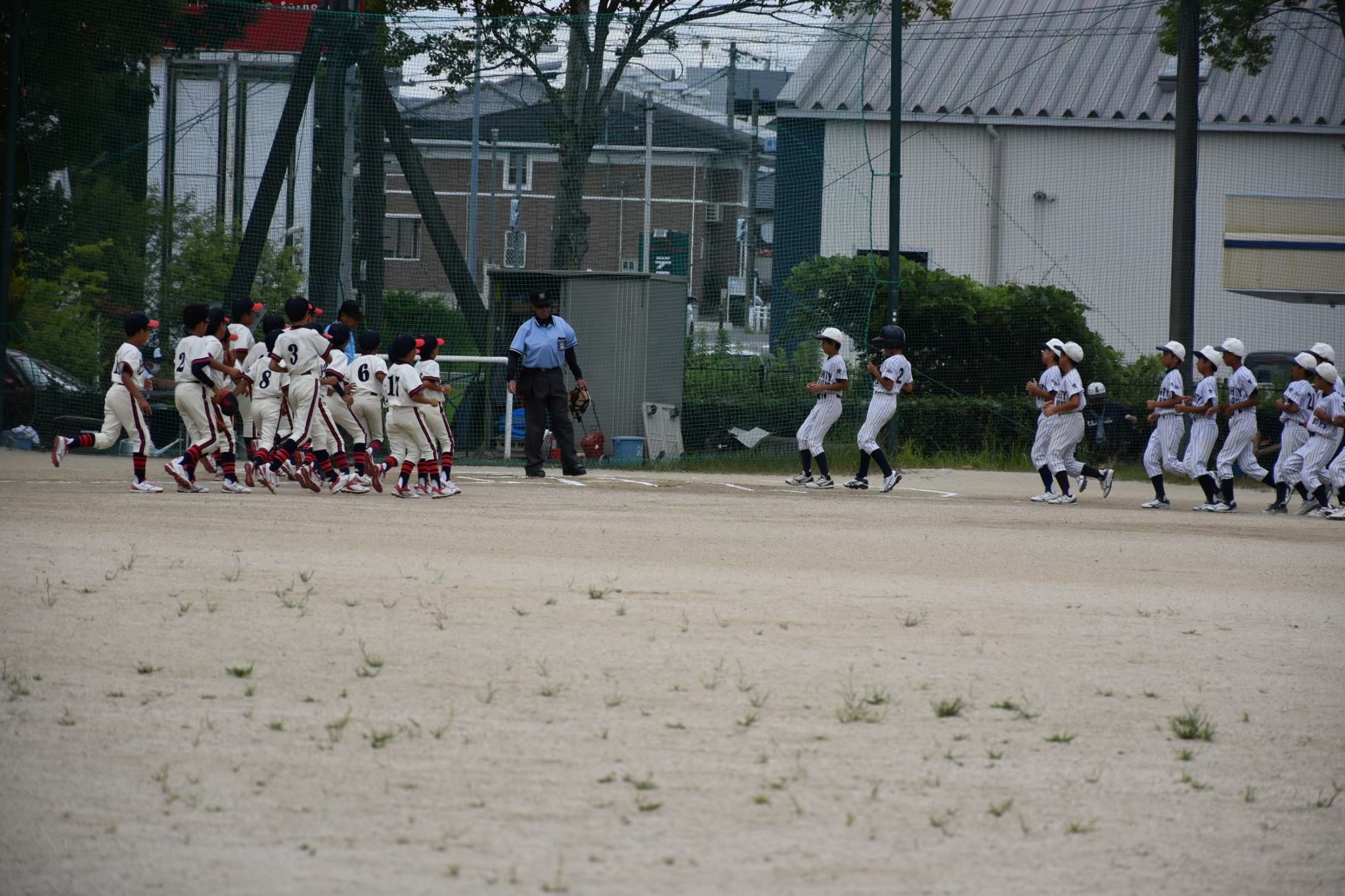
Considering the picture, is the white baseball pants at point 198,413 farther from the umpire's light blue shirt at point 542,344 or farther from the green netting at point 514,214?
the green netting at point 514,214

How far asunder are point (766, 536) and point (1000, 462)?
994 centimetres

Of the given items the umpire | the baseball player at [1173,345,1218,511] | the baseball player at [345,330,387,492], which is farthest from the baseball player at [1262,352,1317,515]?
the baseball player at [345,330,387,492]

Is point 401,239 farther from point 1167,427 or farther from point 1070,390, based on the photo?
point 1167,427

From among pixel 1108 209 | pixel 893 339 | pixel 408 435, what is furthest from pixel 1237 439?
pixel 1108 209

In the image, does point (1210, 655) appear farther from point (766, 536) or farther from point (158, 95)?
point (158, 95)

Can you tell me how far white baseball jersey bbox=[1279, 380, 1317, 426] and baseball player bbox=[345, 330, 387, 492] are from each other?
350 inches

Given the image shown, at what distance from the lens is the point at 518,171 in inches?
787

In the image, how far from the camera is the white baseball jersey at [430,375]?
1329 centimetres

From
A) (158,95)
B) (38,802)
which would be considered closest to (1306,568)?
(38,802)

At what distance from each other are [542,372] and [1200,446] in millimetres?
6678

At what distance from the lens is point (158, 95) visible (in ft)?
61.2

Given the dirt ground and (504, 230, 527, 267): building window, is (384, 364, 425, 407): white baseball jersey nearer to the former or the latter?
the dirt ground

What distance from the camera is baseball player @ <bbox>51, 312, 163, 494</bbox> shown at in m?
12.7

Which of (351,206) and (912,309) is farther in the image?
(912,309)
